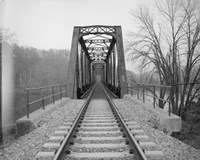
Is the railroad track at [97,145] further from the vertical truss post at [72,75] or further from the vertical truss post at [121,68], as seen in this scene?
the vertical truss post at [121,68]

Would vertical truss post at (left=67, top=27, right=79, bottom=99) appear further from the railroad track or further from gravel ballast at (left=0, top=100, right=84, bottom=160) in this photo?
the railroad track

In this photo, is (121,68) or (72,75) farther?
(121,68)

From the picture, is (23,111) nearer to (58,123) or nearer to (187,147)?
(58,123)

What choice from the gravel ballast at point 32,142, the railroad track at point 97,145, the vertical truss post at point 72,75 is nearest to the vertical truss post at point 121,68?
the vertical truss post at point 72,75

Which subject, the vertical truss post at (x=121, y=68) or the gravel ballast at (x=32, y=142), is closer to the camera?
the gravel ballast at (x=32, y=142)

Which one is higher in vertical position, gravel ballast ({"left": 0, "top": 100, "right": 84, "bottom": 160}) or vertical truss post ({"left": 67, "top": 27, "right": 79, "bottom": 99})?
vertical truss post ({"left": 67, "top": 27, "right": 79, "bottom": 99})

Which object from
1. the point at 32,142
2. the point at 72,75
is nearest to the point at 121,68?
the point at 72,75

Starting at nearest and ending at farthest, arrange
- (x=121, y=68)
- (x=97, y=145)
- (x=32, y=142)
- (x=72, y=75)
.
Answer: (x=97, y=145) < (x=32, y=142) < (x=72, y=75) < (x=121, y=68)

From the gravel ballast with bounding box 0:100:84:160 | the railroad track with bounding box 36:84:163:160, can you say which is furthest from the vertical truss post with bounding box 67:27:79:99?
the railroad track with bounding box 36:84:163:160

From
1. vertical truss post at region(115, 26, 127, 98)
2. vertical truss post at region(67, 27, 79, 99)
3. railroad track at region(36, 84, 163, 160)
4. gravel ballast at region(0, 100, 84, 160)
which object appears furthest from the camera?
vertical truss post at region(115, 26, 127, 98)

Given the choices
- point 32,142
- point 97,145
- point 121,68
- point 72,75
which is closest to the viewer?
point 97,145

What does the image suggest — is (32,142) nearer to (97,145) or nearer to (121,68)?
(97,145)

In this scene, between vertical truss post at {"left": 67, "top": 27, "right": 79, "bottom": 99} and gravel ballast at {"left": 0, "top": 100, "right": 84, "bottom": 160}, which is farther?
vertical truss post at {"left": 67, "top": 27, "right": 79, "bottom": 99}

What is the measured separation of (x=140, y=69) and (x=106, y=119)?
11.0m
